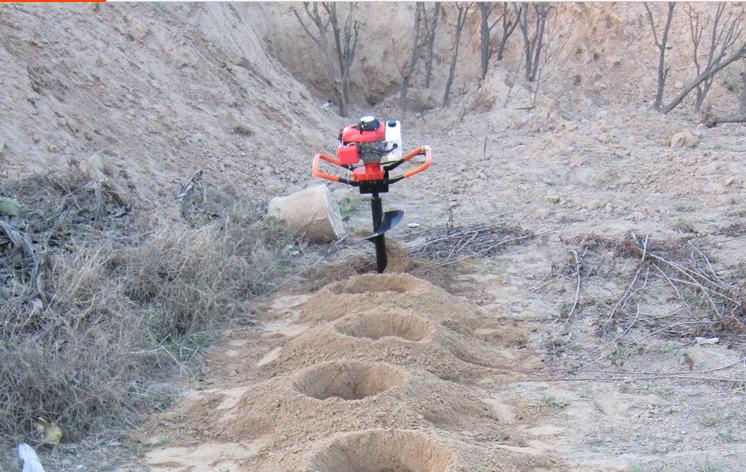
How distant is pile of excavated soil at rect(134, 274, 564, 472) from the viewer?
316 centimetres

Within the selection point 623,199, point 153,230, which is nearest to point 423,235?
point 623,199

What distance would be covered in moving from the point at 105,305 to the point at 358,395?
1.51m

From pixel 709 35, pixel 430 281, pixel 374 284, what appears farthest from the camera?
pixel 709 35

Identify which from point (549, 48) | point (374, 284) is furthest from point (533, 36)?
point (374, 284)

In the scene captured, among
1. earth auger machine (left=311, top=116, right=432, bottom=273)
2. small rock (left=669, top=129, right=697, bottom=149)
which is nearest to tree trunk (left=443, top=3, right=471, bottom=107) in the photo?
small rock (left=669, top=129, right=697, bottom=149)

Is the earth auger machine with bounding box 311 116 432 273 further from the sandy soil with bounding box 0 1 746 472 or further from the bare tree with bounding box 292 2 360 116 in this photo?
the bare tree with bounding box 292 2 360 116

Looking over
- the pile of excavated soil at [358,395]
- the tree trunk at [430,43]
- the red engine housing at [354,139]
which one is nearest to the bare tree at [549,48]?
the tree trunk at [430,43]

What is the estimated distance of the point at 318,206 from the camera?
653 centimetres

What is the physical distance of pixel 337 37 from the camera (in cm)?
1215

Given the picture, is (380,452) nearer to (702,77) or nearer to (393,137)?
(393,137)

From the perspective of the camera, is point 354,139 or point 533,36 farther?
point 533,36

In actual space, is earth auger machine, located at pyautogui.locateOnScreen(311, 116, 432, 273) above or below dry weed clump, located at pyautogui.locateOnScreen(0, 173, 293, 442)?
above

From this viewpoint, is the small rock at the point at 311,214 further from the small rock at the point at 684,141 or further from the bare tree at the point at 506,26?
the bare tree at the point at 506,26

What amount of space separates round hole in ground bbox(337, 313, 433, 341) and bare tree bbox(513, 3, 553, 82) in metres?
8.38
